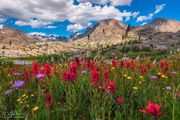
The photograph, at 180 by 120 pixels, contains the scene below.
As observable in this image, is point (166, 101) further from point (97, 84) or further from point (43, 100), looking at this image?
point (43, 100)

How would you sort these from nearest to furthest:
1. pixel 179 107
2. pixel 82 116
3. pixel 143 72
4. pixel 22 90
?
pixel 179 107, pixel 82 116, pixel 22 90, pixel 143 72

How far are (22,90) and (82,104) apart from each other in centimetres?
210

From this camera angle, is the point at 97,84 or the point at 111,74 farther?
the point at 111,74

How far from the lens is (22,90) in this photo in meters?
6.38

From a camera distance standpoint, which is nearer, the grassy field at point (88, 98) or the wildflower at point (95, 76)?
the grassy field at point (88, 98)

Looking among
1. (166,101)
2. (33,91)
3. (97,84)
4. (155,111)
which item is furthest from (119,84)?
(155,111)

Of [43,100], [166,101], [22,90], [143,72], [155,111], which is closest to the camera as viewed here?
[155,111]

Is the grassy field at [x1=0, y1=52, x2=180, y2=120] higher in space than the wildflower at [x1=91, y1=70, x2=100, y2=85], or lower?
lower

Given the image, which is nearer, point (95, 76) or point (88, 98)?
→ point (95, 76)

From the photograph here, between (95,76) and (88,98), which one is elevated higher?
(95,76)

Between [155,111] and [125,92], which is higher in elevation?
[155,111]

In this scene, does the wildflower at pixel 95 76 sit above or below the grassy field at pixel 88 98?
above

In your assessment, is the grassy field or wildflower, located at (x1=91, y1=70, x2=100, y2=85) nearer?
the grassy field

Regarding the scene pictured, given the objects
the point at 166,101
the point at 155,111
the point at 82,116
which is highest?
the point at 155,111
